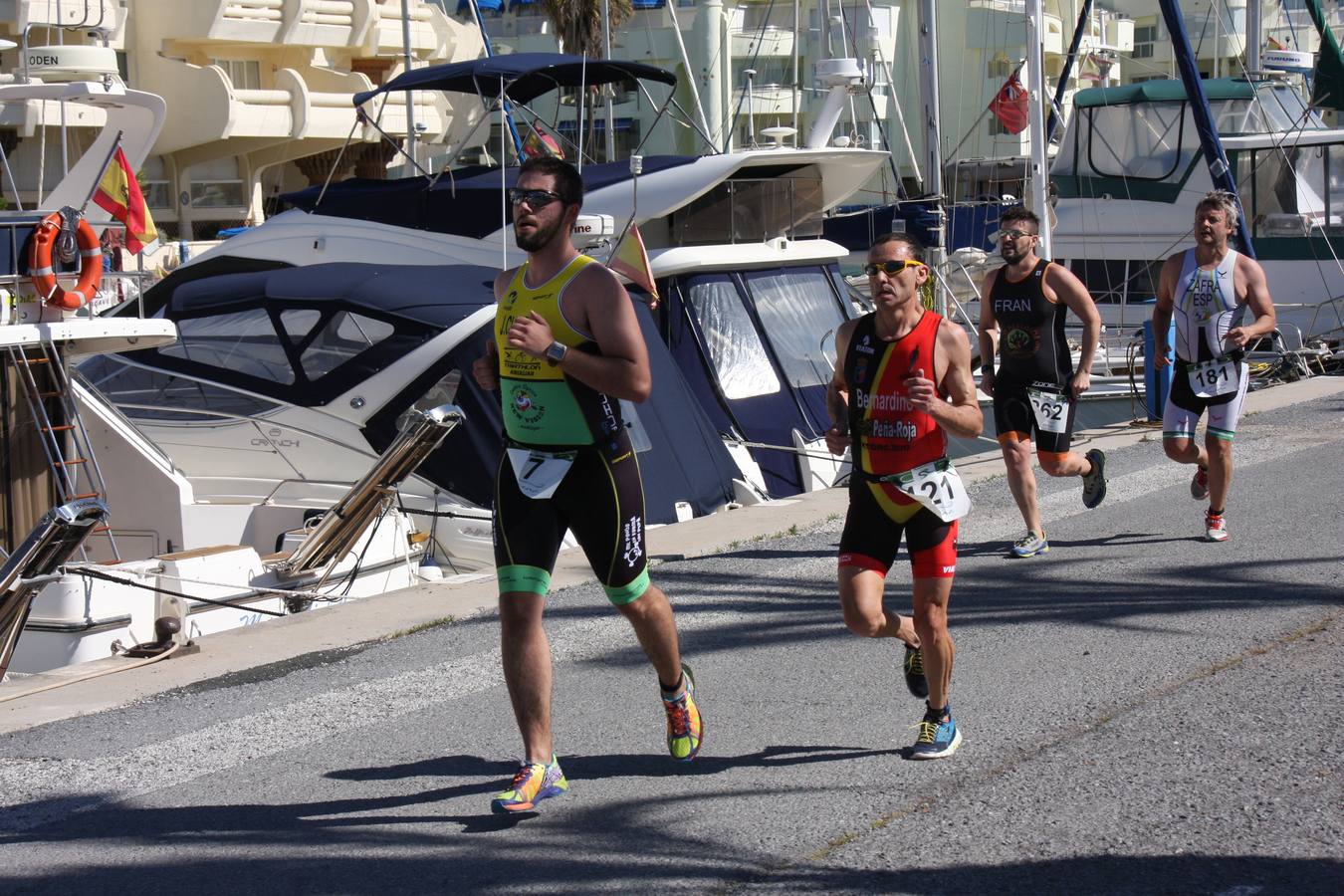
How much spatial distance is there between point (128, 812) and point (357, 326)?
7.65m

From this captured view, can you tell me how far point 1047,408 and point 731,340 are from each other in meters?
5.40

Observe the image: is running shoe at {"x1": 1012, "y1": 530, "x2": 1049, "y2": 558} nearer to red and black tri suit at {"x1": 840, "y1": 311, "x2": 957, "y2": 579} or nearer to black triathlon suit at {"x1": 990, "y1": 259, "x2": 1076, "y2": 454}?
black triathlon suit at {"x1": 990, "y1": 259, "x2": 1076, "y2": 454}

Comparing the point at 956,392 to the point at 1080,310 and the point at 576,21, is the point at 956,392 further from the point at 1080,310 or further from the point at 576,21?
the point at 576,21

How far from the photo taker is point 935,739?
5039mm

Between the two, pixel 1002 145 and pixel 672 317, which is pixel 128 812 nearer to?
pixel 672 317

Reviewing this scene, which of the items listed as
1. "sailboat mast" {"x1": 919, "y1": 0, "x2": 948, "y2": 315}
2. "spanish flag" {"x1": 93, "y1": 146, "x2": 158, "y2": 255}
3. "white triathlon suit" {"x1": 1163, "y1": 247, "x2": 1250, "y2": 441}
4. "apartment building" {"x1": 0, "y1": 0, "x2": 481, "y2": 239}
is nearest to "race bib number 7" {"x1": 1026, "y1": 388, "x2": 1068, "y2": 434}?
"white triathlon suit" {"x1": 1163, "y1": 247, "x2": 1250, "y2": 441}

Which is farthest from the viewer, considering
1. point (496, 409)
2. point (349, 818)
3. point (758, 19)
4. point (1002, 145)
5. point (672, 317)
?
point (1002, 145)

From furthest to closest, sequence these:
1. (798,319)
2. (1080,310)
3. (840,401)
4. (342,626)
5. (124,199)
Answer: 1. (798,319)
2. (124,199)
3. (1080,310)
4. (342,626)
5. (840,401)

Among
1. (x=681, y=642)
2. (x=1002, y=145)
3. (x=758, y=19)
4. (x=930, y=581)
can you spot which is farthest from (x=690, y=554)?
(x=1002, y=145)

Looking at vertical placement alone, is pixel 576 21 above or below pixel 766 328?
above

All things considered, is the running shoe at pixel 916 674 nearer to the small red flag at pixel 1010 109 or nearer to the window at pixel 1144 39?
the small red flag at pixel 1010 109

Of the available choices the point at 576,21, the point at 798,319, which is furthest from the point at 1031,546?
the point at 576,21

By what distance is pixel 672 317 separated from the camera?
13.3 metres

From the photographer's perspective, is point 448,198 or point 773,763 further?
point 448,198
